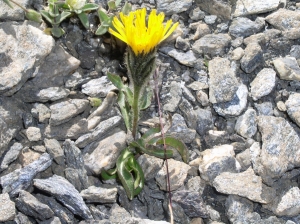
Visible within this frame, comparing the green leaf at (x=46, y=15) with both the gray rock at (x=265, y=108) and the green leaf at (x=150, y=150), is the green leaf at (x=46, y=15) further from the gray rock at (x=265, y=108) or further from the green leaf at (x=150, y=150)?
the gray rock at (x=265, y=108)

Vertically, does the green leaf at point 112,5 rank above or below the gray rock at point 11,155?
above

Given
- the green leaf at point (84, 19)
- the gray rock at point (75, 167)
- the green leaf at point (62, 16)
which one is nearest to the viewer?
the gray rock at point (75, 167)

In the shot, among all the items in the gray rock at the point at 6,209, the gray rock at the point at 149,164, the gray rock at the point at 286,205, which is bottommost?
the gray rock at the point at 286,205

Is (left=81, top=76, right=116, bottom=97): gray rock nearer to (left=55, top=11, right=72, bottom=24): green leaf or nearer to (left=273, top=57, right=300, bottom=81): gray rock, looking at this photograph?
(left=55, top=11, right=72, bottom=24): green leaf

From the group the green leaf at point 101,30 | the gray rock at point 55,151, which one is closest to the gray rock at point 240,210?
the gray rock at point 55,151

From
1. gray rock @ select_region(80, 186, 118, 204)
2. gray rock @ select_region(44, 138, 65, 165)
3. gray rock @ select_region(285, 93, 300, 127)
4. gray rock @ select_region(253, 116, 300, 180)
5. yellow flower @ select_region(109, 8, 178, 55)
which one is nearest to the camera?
yellow flower @ select_region(109, 8, 178, 55)

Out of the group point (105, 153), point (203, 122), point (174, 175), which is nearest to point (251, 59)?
point (203, 122)

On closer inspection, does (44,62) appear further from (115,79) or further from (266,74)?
(266,74)

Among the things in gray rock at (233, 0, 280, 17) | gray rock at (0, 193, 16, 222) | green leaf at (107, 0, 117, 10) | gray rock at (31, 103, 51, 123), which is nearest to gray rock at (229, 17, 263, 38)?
gray rock at (233, 0, 280, 17)
